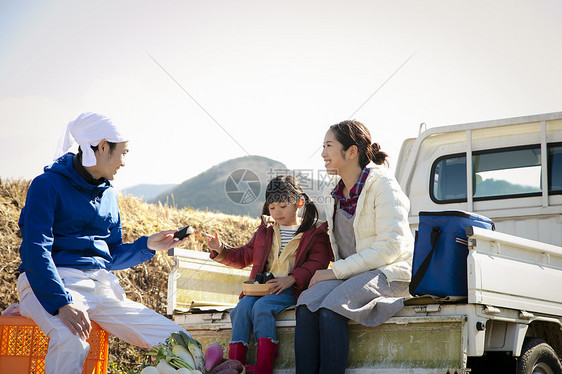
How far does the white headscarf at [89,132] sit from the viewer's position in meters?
3.16

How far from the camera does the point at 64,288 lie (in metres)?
2.86

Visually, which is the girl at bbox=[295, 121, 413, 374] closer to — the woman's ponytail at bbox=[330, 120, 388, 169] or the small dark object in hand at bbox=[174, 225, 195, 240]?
the woman's ponytail at bbox=[330, 120, 388, 169]

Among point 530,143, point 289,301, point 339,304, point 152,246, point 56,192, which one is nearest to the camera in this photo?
point 56,192

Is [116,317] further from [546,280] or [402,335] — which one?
[546,280]

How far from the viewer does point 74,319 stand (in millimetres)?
2805

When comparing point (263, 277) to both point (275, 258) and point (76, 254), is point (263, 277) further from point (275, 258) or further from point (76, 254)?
point (76, 254)

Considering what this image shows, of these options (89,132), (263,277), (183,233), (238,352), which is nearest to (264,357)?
(238,352)

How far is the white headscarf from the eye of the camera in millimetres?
3155

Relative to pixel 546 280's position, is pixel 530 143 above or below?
above

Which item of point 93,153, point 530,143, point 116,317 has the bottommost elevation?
point 116,317

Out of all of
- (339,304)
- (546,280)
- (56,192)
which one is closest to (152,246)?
(56,192)

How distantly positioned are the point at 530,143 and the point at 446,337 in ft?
9.96

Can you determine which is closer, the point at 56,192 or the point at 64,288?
the point at 64,288

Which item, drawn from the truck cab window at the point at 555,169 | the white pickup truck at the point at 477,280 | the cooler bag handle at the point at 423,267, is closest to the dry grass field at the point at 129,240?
the white pickup truck at the point at 477,280
